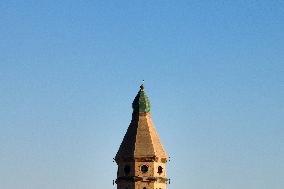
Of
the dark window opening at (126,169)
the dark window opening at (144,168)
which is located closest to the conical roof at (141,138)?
the dark window opening at (126,169)

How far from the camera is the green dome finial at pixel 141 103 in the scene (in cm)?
10750

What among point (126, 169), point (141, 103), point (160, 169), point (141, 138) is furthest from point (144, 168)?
point (141, 103)

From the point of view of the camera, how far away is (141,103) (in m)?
108

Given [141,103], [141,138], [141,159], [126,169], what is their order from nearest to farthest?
1. [141,159]
2. [126,169]
3. [141,138]
4. [141,103]

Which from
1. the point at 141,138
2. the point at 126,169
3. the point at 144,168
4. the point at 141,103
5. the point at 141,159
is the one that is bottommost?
the point at 144,168

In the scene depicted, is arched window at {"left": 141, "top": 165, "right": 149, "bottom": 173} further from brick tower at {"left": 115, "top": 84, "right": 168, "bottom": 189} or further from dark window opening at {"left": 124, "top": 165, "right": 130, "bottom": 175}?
dark window opening at {"left": 124, "top": 165, "right": 130, "bottom": 175}

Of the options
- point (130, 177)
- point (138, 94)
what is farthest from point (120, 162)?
point (138, 94)

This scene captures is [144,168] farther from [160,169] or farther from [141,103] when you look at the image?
[141,103]

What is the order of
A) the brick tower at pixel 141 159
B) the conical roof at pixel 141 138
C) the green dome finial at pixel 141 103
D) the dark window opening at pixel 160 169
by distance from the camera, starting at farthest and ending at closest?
the green dome finial at pixel 141 103, the dark window opening at pixel 160 169, the conical roof at pixel 141 138, the brick tower at pixel 141 159

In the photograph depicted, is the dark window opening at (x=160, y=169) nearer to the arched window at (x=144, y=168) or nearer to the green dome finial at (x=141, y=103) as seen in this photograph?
the arched window at (x=144, y=168)

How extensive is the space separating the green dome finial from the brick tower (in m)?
1.62

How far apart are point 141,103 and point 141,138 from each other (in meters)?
5.97

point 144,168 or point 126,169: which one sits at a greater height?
point 126,169

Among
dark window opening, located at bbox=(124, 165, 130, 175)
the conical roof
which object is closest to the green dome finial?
the conical roof
